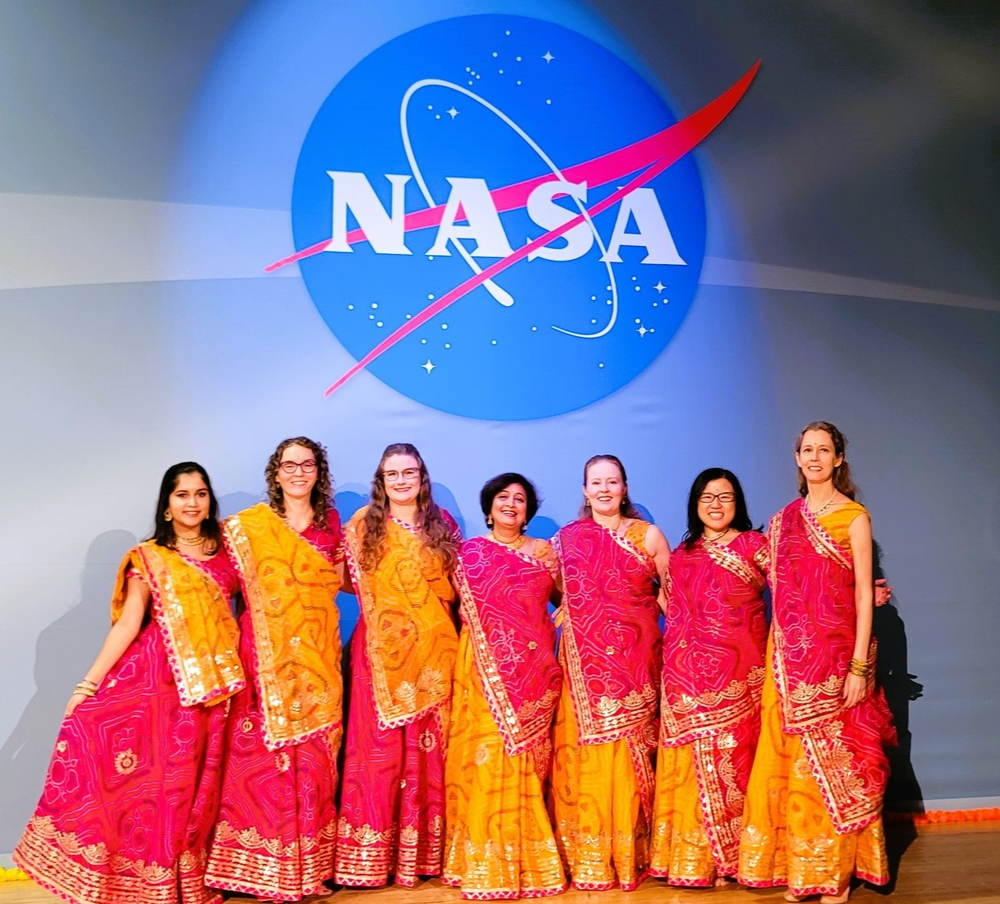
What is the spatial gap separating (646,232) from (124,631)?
238 cm

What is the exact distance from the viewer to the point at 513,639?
3.11m

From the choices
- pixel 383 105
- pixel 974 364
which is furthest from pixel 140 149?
pixel 974 364

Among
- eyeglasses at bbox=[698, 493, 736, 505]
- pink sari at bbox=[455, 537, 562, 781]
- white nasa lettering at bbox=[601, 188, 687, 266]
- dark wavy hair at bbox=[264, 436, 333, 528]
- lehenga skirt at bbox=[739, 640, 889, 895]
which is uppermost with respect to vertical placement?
white nasa lettering at bbox=[601, 188, 687, 266]

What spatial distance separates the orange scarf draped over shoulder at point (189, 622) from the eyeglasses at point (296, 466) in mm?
386

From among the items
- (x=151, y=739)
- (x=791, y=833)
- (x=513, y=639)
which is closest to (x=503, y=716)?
(x=513, y=639)

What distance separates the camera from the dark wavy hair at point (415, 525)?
313 centimetres

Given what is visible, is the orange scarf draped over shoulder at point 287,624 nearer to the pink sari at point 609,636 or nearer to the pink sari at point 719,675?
the pink sari at point 609,636

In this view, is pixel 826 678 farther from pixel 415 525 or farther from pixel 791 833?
pixel 415 525

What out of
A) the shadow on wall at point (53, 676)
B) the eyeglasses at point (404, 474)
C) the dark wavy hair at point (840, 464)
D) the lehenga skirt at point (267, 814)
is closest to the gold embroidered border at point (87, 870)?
the lehenga skirt at point (267, 814)

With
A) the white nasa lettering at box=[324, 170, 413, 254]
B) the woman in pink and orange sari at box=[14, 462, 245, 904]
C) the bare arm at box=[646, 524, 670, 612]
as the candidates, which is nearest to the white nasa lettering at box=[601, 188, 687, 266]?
the white nasa lettering at box=[324, 170, 413, 254]

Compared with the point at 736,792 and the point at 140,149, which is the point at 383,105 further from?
the point at 736,792

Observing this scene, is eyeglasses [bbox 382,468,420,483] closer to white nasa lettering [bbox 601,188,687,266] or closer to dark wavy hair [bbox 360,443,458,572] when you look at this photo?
dark wavy hair [bbox 360,443,458,572]

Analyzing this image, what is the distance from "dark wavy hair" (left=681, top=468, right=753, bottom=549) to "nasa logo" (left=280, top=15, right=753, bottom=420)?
802 mm

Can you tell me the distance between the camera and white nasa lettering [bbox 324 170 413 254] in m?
3.74
